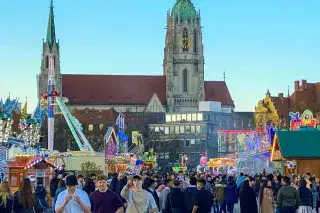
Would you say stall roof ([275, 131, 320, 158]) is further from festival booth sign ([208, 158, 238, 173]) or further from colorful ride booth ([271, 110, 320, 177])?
festival booth sign ([208, 158, 238, 173])

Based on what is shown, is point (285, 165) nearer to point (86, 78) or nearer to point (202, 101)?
point (202, 101)

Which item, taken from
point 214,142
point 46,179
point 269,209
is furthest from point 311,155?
point 214,142

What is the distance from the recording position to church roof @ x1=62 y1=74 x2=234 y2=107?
16762cm

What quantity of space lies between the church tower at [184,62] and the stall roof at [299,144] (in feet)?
385

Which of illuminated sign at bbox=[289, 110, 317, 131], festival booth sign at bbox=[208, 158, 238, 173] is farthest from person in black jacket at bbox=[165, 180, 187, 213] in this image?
festival booth sign at bbox=[208, 158, 238, 173]

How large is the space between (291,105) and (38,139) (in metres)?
64.4

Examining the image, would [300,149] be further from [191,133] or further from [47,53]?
[47,53]

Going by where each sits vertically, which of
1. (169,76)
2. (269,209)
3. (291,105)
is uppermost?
(169,76)

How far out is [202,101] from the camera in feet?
522

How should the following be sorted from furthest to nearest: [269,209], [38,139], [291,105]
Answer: [291,105], [38,139], [269,209]

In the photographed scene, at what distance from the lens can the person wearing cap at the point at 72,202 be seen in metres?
11.0

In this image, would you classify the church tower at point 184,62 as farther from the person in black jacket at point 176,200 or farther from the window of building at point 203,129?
the person in black jacket at point 176,200

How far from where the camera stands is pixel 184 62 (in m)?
158

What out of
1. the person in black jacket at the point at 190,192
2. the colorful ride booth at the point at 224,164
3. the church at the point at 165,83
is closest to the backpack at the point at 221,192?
the person in black jacket at the point at 190,192
